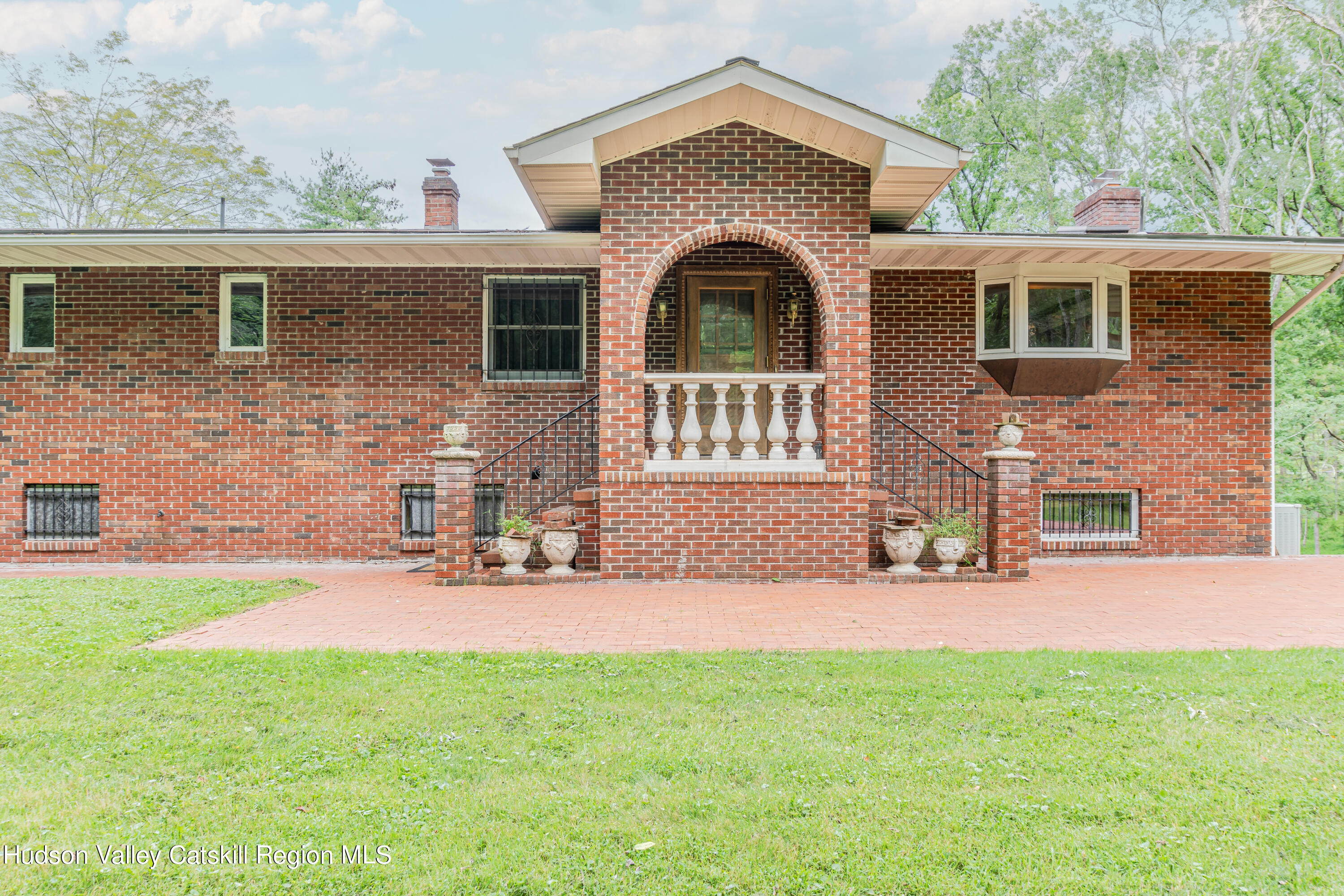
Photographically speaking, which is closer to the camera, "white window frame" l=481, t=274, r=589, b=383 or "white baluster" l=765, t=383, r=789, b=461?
"white baluster" l=765, t=383, r=789, b=461

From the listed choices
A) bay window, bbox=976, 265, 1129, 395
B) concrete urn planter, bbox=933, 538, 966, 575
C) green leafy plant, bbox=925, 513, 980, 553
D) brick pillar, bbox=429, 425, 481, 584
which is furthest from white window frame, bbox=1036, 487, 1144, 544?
brick pillar, bbox=429, 425, 481, 584

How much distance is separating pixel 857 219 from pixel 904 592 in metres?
3.55

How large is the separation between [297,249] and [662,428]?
4538mm

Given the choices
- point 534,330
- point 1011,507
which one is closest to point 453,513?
point 534,330

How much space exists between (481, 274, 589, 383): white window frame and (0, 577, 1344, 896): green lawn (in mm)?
5384

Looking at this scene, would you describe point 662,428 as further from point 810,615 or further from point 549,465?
point 810,615

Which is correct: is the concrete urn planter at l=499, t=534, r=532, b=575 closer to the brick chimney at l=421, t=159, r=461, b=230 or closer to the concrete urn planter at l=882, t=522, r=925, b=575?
the concrete urn planter at l=882, t=522, r=925, b=575

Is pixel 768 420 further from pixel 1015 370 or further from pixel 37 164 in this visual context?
pixel 37 164

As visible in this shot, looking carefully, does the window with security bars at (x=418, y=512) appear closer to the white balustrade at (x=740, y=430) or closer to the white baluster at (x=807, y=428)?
the white balustrade at (x=740, y=430)

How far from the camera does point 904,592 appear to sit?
6.61 metres

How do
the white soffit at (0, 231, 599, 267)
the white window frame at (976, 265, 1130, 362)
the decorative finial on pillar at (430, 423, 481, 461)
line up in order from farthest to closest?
the white window frame at (976, 265, 1130, 362) < the white soffit at (0, 231, 599, 267) < the decorative finial on pillar at (430, 423, 481, 461)

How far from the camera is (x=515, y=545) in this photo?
7207 mm

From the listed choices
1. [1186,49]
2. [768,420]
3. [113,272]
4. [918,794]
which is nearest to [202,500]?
[113,272]

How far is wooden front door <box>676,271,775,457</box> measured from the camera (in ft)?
30.0
